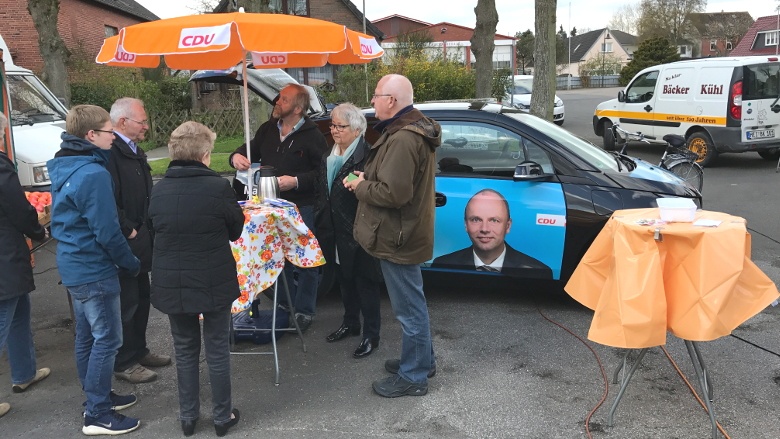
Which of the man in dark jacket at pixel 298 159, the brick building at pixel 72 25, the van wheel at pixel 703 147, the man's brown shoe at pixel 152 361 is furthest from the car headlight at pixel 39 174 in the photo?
the brick building at pixel 72 25

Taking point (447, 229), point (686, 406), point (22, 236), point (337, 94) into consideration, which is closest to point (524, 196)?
point (447, 229)

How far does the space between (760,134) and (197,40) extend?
35.1ft

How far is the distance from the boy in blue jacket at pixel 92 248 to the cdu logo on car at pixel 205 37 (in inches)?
30.3

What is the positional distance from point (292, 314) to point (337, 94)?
1584cm

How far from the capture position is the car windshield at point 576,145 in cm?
507

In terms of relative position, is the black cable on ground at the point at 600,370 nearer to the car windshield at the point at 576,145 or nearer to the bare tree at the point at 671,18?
the car windshield at the point at 576,145

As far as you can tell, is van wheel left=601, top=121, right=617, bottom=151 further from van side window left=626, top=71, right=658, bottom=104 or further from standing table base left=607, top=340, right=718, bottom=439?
standing table base left=607, top=340, right=718, bottom=439

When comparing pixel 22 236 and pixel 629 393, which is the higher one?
pixel 22 236

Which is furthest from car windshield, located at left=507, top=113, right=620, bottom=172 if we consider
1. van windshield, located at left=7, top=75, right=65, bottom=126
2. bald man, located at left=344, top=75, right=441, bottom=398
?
van windshield, located at left=7, top=75, right=65, bottom=126

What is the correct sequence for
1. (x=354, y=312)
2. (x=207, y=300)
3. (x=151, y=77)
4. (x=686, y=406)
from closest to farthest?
1. (x=207, y=300)
2. (x=686, y=406)
3. (x=354, y=312)
4. (x=151, y=77)

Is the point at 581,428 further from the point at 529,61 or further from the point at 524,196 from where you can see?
the point at 529,61

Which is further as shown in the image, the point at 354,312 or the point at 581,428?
the point at 354,312

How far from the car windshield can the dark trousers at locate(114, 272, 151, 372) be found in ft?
9.98

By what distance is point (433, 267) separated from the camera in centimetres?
517
